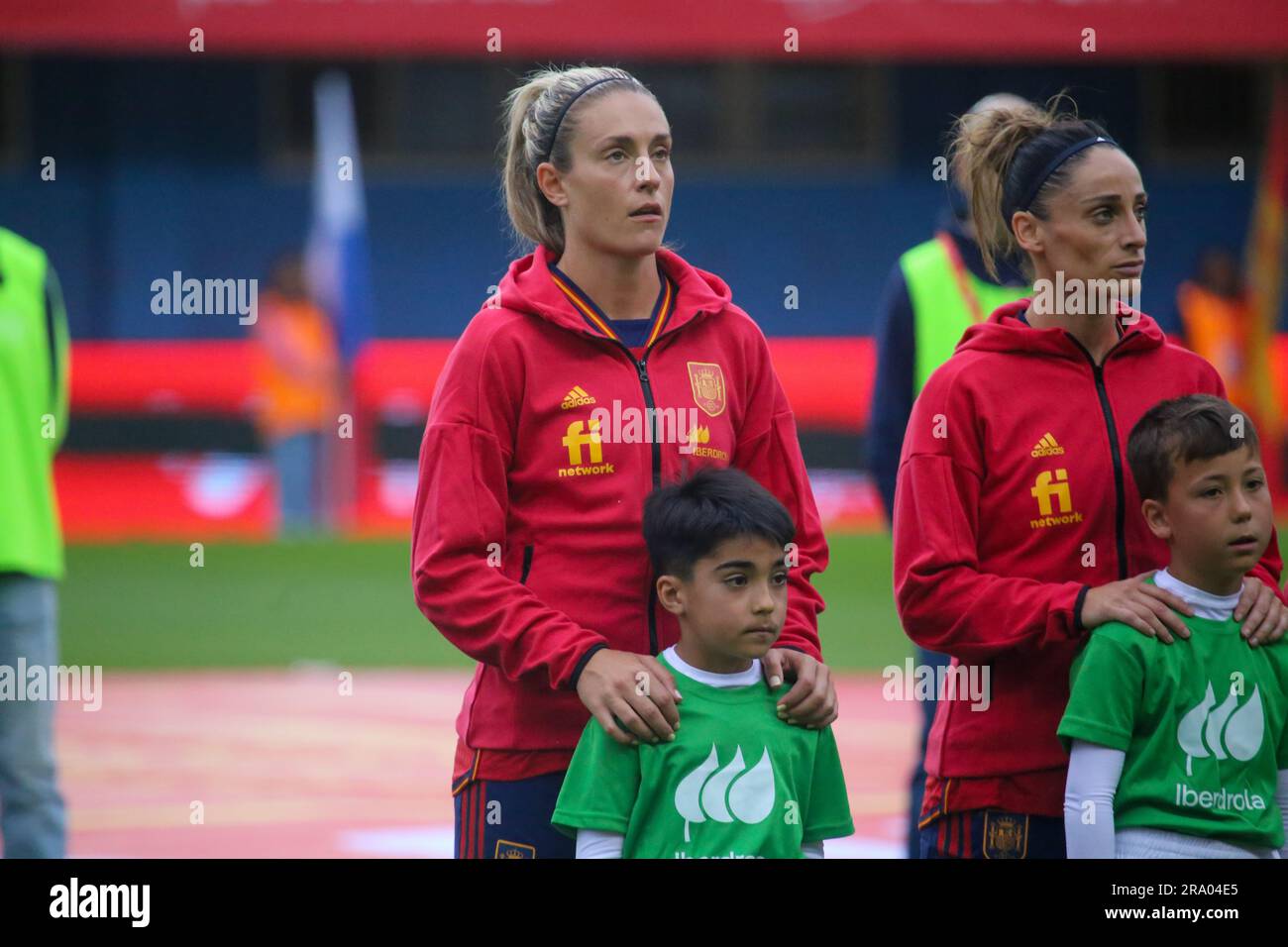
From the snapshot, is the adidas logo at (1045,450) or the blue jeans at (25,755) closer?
the adidas logo at (1045,450)

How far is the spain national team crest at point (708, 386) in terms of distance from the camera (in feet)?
11.7

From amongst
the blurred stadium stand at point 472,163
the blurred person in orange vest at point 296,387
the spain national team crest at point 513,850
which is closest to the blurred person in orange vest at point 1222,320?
the blurred stadium stand at point 472,163

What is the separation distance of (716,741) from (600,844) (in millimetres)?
267

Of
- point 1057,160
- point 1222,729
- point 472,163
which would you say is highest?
point 472,163

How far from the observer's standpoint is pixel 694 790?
332 centimetres

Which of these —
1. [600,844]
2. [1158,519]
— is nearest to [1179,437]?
[1158,519]

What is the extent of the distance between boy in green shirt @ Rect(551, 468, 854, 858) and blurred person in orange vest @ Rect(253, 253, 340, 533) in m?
15.2

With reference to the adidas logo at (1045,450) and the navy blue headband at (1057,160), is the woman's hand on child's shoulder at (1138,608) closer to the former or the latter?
the adidas logo at (1045,450)

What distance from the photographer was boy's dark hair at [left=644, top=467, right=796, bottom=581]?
3379mm

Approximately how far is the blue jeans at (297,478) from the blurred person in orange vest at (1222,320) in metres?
8.47

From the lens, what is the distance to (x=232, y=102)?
23734 mm

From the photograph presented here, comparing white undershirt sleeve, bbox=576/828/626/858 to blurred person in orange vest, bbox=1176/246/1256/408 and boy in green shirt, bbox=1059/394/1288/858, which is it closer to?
boy in green shirt, bbox=1059/394/1288/858

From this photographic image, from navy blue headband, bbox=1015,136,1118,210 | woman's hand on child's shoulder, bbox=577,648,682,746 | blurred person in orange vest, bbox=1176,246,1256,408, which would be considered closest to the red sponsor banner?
blurred person in orange vest, bbox=1176,246,1256,408

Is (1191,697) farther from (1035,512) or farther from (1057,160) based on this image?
(1057,160)
